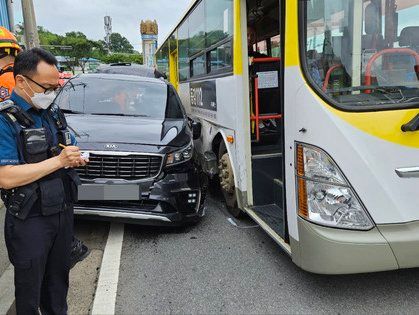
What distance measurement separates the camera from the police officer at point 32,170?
2.12m

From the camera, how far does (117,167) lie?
13.6ft

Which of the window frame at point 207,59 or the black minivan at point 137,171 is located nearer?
the black minivan at point 137,171

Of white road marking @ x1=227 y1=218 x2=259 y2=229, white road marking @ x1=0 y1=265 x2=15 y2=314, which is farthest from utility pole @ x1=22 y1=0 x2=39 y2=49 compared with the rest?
white road marking @ x1=0 y1=265 x2=15 y2=314

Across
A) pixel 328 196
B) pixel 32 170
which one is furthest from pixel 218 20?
pixel 32 170

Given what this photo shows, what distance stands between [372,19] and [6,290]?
337cm

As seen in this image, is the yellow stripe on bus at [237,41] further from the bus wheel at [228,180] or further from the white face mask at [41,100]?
the white face mask at [41,100]

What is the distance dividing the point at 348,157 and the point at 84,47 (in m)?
68.1

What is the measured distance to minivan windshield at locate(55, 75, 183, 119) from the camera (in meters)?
5.18

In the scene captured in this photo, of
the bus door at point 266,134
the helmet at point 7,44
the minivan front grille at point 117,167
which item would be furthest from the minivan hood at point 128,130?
the helmet at point 7,44

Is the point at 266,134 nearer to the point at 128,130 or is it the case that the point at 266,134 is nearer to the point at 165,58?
the point at 128,130

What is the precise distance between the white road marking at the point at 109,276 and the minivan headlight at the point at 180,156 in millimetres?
955

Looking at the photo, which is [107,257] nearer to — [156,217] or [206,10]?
[156,217]

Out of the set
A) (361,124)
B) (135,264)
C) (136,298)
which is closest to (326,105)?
(361,124)

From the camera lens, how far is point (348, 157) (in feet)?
8.64
